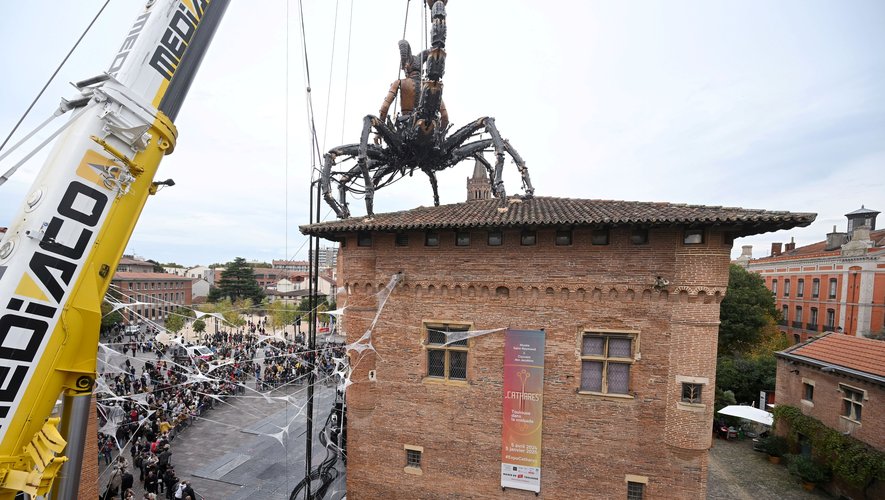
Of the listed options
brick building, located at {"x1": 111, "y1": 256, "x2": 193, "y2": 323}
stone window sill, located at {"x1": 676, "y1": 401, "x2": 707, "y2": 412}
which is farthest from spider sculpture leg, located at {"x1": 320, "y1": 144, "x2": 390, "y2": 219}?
brick building, located at {"x1": 111, "y1": 256, "x2": 193, "y2": 323}

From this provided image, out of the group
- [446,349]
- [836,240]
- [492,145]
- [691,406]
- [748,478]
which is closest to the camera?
[691,406]

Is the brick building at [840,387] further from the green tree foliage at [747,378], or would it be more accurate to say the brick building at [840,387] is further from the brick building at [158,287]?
the brick building at [158,287]

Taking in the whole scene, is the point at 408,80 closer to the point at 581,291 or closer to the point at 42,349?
the point at 581,291

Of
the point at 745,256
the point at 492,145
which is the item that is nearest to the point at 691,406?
the point at 492,145

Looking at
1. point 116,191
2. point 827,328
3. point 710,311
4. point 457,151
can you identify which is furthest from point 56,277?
point 827,328

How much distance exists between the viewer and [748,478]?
642 inches

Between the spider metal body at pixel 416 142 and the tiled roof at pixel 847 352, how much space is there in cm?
1637

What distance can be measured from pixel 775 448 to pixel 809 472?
2.92 meters

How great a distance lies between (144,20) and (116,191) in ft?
6.27

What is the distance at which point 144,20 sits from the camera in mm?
4113

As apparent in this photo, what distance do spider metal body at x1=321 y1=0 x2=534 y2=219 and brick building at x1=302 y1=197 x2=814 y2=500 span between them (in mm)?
1284

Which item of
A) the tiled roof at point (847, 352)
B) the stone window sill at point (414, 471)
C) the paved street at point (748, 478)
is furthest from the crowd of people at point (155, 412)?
the tiled roof at point (847, 352)

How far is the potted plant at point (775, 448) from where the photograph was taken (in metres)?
17.8

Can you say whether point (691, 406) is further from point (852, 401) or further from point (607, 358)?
point (852, 401)
